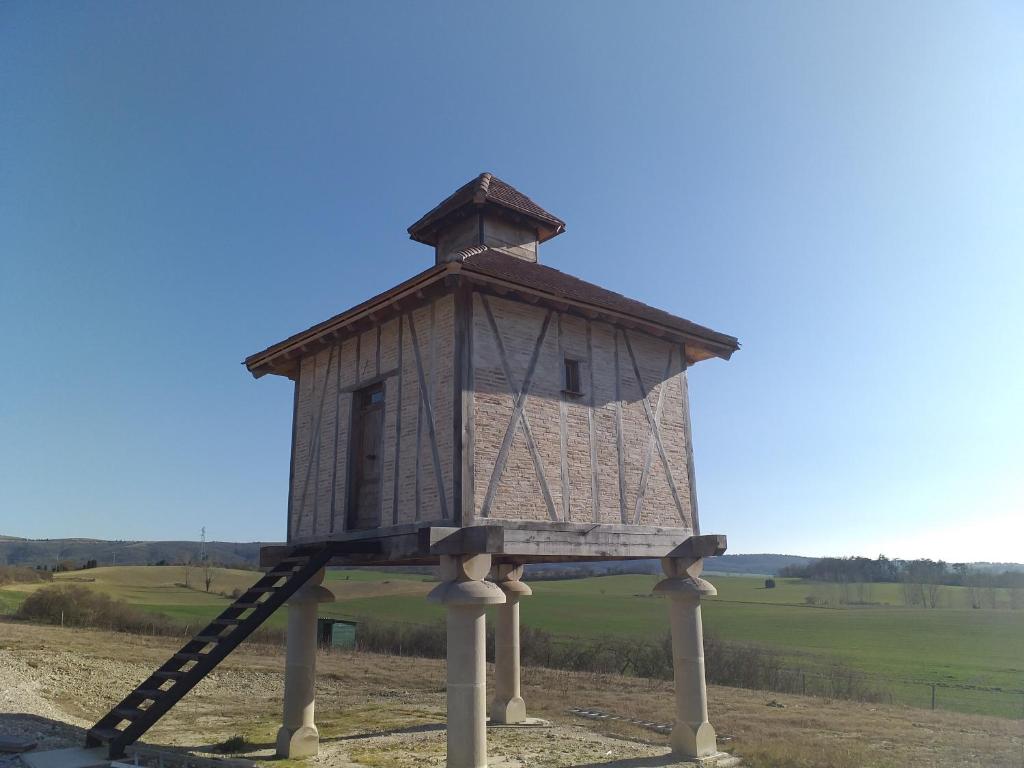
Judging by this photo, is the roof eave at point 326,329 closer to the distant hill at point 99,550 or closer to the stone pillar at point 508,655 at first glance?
the stone pillar at point 508,655

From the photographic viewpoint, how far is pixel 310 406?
13.5m

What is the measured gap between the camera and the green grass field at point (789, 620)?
34.7 m

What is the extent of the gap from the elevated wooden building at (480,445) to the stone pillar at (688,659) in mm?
28

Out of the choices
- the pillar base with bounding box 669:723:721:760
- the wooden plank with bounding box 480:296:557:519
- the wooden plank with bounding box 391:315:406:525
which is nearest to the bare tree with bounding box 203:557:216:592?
the wooden plank with bounding box 391:315:406:525

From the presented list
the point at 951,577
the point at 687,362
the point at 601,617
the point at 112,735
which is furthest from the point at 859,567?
the point at 112,735

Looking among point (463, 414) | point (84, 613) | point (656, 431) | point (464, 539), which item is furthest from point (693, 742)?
point (84, 613)

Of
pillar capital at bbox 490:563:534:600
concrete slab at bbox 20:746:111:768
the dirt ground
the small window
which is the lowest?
the dirt ground

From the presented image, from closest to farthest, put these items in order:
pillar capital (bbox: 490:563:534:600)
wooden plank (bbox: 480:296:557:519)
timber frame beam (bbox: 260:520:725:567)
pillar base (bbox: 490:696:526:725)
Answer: timber frame beam (bbox: 260:520:725:567) < wooden plank (bbox: 480:296:557:519) < pillar base (bbox: 490:696:526:725) < pillar capital (bbox: 490:563:534:600)

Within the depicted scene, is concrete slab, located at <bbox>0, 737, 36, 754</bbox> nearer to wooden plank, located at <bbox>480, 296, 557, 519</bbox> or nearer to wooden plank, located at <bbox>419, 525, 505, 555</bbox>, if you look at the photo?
wooden plank, located at <bbox>419, 525, 505, 555</bbox>

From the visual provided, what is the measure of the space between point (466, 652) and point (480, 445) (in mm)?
2809

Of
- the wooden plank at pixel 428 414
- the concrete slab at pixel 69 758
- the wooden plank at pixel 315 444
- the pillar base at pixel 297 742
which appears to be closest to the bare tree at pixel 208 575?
the wooden plank at pixel 315 444

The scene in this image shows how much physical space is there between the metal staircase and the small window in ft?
15.5

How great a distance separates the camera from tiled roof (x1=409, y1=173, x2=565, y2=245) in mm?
13906

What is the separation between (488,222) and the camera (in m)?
14.2
